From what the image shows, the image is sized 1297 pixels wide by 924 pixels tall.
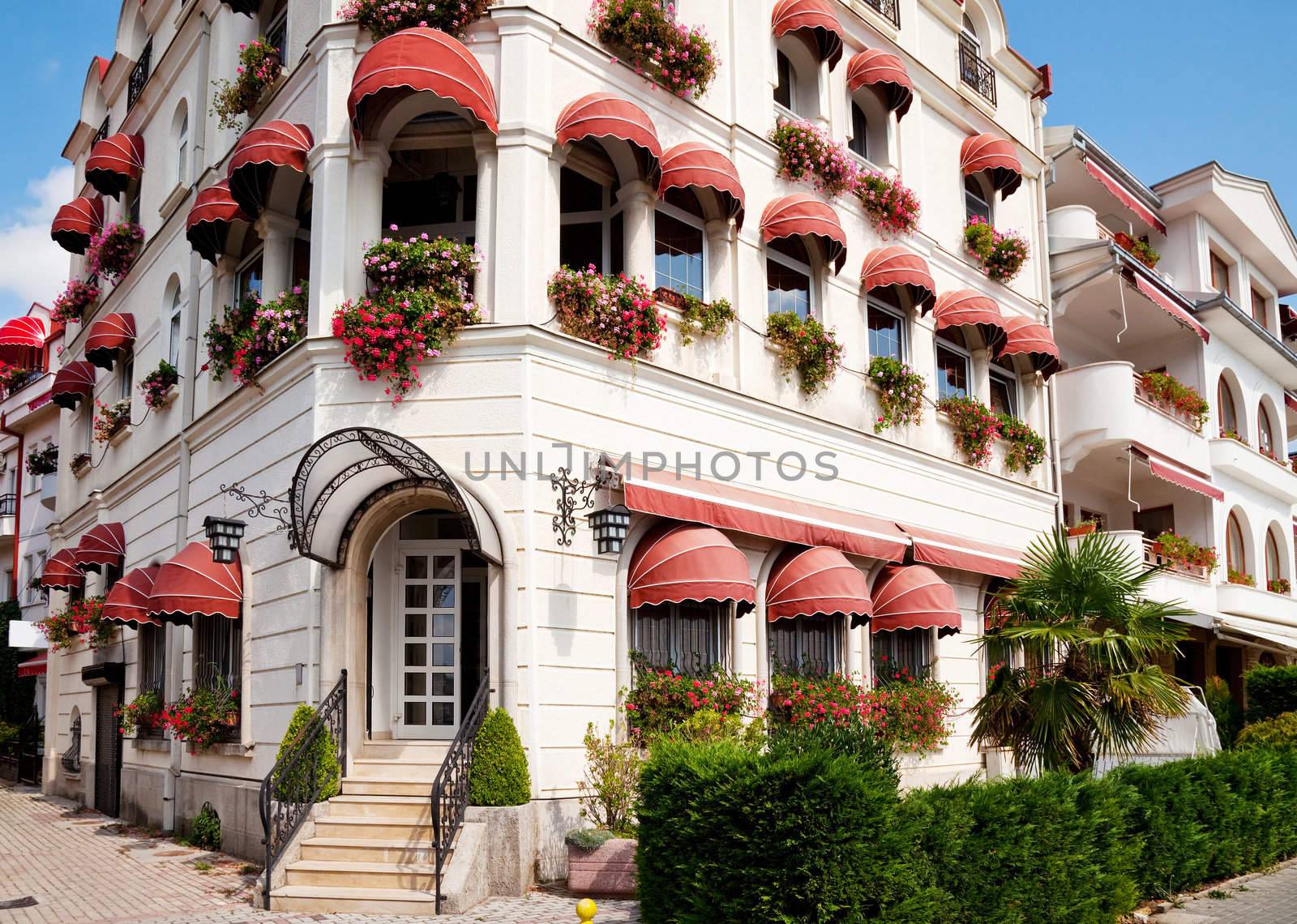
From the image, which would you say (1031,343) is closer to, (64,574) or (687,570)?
(687,570)

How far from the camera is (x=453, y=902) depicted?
10891 millimetres

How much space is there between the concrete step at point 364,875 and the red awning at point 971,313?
41.9ft

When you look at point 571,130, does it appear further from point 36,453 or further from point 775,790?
point 36,453

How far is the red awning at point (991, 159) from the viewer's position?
21172 millimetres

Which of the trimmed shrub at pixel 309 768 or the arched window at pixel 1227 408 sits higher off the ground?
the arched window at pixel 1227 408

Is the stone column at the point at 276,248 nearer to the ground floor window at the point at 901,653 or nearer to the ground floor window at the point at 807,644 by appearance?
the ground floor window at the point at 807,644

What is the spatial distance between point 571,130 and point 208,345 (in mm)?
6543

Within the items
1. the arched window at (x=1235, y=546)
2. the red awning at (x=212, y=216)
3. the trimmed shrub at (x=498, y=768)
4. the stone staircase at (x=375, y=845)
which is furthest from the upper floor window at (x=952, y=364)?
the arched window at (x=1235, y=546)

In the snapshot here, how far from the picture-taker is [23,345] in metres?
39.9

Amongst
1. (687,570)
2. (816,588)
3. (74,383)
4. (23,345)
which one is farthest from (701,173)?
(23,345)

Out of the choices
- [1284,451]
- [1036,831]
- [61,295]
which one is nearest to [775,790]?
[1036,831]

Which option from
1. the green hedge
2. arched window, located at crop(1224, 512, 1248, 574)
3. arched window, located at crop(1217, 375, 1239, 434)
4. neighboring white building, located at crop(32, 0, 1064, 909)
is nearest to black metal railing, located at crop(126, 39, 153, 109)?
neighboring white building, located at crop(32, 0, 1064, 909)

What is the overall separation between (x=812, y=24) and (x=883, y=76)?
2.02 meters

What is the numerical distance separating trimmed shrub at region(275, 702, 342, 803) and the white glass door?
1.50 m
